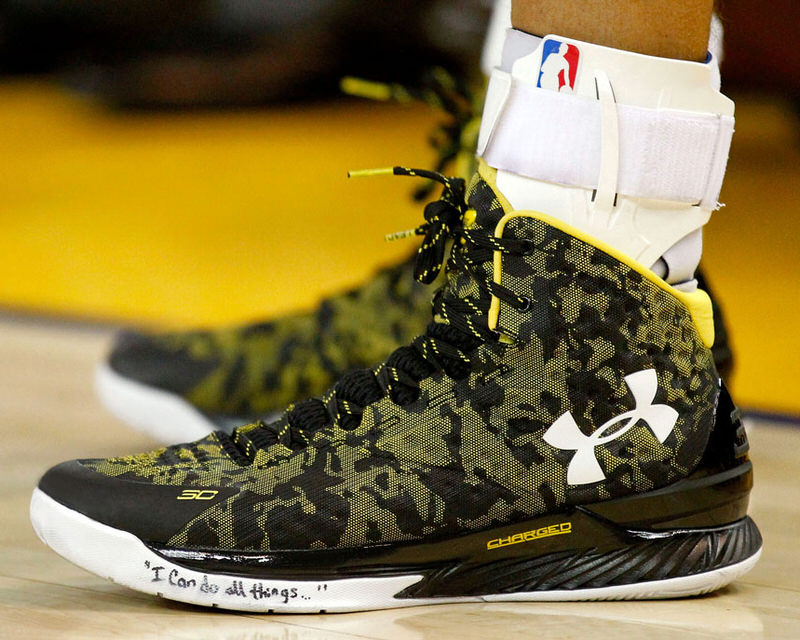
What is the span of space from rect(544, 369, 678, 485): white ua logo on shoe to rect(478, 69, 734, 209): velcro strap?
117mm

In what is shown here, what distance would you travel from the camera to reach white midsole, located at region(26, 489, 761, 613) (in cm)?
64

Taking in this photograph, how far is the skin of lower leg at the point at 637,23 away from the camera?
66 cm

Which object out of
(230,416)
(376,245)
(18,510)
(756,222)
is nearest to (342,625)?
(18,510)

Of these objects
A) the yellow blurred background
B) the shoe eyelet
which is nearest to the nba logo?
the shoe eyelet

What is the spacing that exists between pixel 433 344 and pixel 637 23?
0.24 metres

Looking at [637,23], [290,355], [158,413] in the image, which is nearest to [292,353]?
[290,355]

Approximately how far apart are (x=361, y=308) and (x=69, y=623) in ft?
1.69

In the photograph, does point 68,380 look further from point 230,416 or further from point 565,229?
point 565,229

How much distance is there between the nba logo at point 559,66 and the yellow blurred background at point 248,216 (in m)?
0.76

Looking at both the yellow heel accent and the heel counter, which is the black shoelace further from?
the heel counter

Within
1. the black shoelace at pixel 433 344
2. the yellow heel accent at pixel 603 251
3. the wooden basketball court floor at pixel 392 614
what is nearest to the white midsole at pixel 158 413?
the wooden basketball court floor at pixel 392 614

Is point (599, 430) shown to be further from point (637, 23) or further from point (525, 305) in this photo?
point (637, 23)

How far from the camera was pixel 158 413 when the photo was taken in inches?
42.6

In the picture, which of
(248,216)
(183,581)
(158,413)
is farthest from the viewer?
(248,216)
